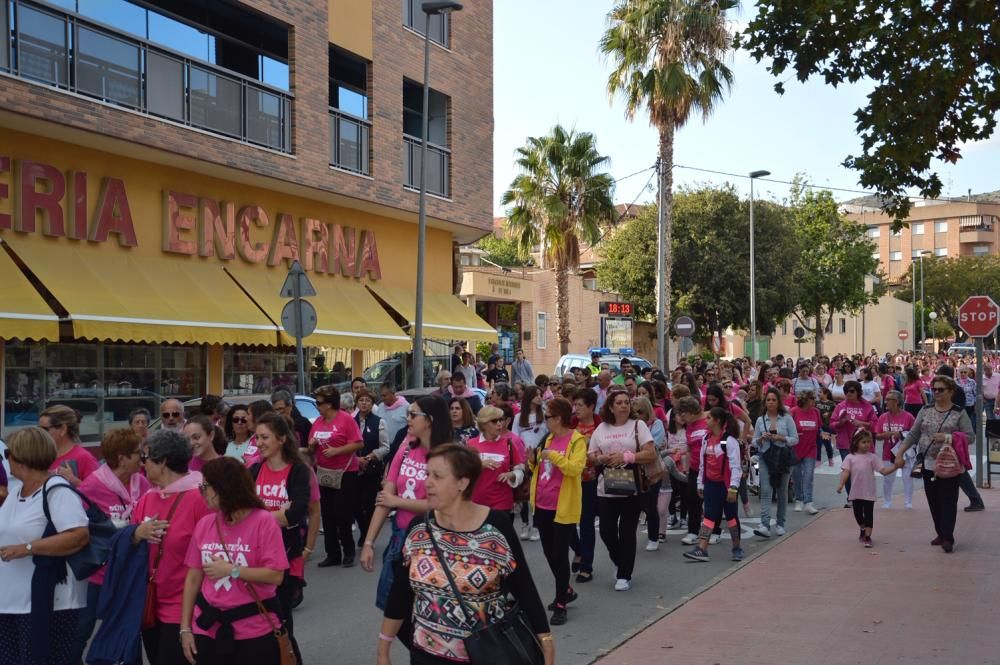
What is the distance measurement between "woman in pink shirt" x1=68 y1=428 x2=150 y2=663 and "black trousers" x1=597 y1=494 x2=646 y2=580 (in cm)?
405

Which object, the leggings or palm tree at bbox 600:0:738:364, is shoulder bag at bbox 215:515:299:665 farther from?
palm tree at bbox 600:0:738:364

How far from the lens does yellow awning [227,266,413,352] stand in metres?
20.2

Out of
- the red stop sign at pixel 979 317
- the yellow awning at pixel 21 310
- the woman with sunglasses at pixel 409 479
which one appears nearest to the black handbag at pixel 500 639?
the woman with sunglasses at pixel 409 479

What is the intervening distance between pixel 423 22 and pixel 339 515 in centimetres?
1661

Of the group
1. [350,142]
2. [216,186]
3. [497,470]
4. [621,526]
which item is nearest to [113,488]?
[497,470]

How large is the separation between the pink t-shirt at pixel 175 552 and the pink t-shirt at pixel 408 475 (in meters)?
1.61

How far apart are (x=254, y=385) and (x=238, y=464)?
652 inches

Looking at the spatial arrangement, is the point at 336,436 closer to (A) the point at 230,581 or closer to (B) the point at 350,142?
(A) the point at 230,581

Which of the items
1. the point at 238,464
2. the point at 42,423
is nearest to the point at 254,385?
the point at 42,423

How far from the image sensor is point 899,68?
9797 mm

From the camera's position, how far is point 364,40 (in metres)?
22.9

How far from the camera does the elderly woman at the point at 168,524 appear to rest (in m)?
5.31

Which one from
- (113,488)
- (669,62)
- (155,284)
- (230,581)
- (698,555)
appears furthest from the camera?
(669,62)

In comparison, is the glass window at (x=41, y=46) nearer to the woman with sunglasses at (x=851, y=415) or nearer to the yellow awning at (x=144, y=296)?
the yellow awning at (x=144, y=296)
